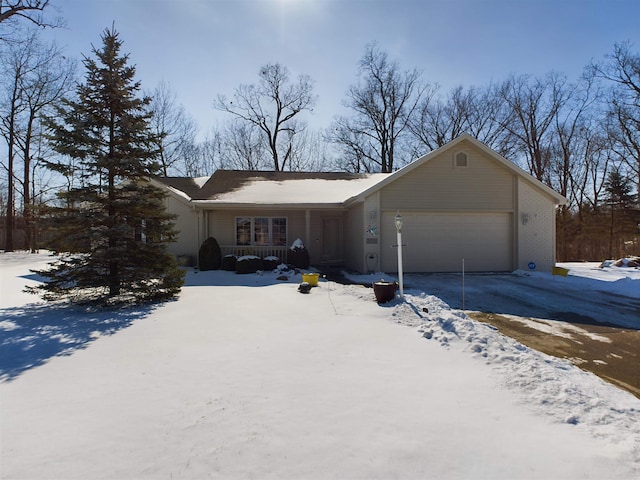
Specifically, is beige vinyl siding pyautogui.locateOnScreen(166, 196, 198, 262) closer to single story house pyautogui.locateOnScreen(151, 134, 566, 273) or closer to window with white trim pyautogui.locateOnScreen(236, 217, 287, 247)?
single story house pyautogui.locateOnScreen(151, 134, 566, 273)

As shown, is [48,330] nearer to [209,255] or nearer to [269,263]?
[209,255]

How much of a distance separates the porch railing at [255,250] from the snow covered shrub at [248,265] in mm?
1589

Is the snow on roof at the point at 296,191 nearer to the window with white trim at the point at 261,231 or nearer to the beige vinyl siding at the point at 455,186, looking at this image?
the window with white trim at the point at 261,231

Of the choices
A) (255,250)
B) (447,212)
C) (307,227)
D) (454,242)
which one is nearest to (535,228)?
(454,242)

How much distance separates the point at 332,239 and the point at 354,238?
227 cm

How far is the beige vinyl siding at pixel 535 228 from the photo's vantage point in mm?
12609

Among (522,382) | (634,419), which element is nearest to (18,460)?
(522,382)

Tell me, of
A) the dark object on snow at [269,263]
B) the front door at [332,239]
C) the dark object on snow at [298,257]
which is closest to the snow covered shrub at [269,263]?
the dark object on snow at [269,263]

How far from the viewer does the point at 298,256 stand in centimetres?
1319

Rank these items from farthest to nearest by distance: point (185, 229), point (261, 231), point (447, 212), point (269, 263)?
point (261, 231) → point (185, 229) → point (269, 263) → point (447, 212)

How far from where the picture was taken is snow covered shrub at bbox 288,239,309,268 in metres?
13.2

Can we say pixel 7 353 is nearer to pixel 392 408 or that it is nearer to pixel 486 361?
pixel 392 408

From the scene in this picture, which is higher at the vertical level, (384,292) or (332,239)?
(332,239)

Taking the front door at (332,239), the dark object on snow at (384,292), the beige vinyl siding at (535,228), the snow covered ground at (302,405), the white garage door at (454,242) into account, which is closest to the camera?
the snow covered ground at (302,405)
